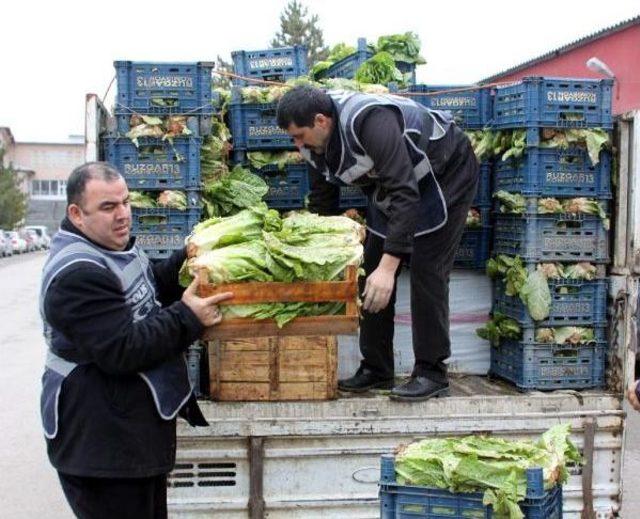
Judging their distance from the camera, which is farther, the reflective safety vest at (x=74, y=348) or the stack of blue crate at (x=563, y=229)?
the stack of blue crate at (x=563, y=229)

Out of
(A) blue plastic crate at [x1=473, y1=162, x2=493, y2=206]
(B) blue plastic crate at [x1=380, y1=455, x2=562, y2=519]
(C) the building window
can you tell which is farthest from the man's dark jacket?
(C) the building window

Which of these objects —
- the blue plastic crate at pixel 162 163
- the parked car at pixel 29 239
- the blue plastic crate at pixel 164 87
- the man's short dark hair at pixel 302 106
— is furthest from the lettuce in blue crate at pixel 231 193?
the parked car at pixel 29 239

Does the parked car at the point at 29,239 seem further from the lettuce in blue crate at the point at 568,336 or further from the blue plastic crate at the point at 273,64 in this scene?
the lettuce in blue crate at the point at 568,336

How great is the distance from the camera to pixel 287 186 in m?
6.05

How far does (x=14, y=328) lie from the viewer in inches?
663

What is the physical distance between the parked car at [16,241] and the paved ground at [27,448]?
132 feet

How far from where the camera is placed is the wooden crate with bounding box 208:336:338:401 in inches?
192

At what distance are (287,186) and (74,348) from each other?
3050 millimetres

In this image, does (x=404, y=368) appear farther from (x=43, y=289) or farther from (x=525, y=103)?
(x=43, y=289)

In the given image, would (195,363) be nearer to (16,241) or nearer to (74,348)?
(74,348)

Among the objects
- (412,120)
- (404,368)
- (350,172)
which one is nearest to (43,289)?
(350,172)

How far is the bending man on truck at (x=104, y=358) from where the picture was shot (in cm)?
314

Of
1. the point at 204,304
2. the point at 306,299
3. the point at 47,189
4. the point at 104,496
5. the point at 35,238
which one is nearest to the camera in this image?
the point at 104,496

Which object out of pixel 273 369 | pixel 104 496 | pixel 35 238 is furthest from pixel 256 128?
pixel 35 238
